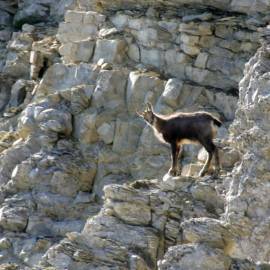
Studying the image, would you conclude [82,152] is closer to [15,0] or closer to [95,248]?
[95,248]

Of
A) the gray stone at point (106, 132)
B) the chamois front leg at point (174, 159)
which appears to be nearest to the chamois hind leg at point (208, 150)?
the chamois front leg at point (174, 159)

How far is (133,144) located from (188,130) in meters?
5.78

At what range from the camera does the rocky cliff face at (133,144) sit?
19391mm

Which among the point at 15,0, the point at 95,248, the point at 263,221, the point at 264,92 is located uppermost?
the point at 264,92

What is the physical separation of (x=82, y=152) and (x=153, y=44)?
4.25m

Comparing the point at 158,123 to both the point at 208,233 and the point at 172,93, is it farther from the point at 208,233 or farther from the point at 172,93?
the point at 208,233

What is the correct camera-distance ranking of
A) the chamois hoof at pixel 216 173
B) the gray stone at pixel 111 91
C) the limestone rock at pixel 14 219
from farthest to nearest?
1. the gray stone at pixel 111 91
2. the limestone rock at pixel 14 219
3. the chamois hoof at pixel 216 173

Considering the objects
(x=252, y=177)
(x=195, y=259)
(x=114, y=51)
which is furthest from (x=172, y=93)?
(x=195, y=259)

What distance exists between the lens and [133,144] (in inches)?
1150

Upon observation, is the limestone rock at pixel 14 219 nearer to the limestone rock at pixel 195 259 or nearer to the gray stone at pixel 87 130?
the gray stone at pixel 87 130

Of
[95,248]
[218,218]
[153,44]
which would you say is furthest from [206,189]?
[153,44]

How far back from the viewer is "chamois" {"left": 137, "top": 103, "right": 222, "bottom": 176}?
23250 millimetres

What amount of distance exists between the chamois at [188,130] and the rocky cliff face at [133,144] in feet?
1.44

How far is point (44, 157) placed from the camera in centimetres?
2923
